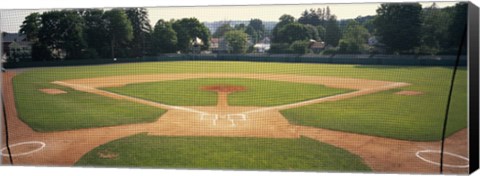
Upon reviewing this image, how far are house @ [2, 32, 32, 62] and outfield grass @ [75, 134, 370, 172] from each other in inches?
138

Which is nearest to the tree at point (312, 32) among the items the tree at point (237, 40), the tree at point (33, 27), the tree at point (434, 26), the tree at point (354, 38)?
the tree at point (354, 38)

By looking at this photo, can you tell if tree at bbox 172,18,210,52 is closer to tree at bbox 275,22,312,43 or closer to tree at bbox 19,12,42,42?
tree at bbox 19,12,42,42

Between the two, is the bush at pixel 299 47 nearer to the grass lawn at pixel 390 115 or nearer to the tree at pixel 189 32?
the grass lawn at pixel 390 115

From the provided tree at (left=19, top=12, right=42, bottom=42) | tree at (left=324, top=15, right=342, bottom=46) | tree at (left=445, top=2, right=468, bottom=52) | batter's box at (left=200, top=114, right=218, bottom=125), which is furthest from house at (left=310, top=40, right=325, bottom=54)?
tree at (left=19, top=12, right=42, bottom=42)

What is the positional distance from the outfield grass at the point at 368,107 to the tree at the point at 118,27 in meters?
2.04

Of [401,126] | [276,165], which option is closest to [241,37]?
[401,126]

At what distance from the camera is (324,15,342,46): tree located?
16.9 m

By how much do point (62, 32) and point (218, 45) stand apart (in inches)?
248

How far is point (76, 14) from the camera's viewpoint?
1155cm

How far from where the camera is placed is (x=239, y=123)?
10000 millimetres

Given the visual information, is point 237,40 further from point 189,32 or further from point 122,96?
point 122,96

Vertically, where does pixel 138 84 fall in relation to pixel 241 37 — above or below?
below

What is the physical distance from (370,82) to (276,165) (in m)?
12.0

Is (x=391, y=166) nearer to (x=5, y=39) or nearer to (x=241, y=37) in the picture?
(x=5, y=39)
